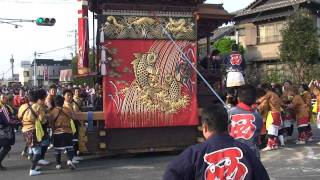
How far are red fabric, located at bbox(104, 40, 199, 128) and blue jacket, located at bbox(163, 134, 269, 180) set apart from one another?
8.43 meters

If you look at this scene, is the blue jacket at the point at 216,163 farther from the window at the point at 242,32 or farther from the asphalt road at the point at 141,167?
the window at the point at 242,32

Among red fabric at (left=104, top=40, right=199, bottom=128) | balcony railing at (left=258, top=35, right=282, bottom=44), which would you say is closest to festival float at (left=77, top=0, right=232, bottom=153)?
red fabric at (left=104, top=40, right=199, bottom=128)

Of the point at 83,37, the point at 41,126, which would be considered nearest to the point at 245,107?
the point at 41,126

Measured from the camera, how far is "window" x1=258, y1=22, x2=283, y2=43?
33.1 m

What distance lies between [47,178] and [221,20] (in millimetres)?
6180

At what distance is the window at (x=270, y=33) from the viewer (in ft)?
108

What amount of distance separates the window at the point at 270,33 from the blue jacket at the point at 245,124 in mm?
27666

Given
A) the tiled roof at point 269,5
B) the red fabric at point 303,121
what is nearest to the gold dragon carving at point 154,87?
the red fabric at point 303,121

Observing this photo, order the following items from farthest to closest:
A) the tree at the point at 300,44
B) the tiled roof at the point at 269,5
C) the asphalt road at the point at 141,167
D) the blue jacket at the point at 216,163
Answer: the tiled roof at the point at 269,5 → the tree at the point at 300,44 → the asphalt road at the point at 141,167 → the blue jacket at the point at 216,163

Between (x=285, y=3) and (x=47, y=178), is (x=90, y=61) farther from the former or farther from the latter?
(x=285, y=3)

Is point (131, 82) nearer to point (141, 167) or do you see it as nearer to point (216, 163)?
point (141, 167)

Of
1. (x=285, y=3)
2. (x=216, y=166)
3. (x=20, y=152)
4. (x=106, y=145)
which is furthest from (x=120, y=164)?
(x=285, y=3)

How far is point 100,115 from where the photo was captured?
11.9 metres

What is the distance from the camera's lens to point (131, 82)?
468 inches
